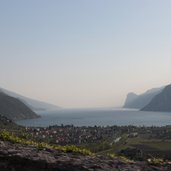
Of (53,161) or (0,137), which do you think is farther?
(0,137)

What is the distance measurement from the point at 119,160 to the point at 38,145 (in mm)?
3579

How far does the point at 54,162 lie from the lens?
11602 mm

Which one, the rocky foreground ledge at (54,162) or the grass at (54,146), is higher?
the grass at (54,146)

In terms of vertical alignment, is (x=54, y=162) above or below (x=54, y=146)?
below

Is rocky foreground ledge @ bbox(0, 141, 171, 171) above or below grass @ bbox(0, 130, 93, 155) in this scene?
below

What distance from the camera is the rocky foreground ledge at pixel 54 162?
11.0m

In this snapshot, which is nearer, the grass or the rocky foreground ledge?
the rocky foreground ledge

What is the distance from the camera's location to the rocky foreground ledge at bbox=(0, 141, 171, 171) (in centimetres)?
1102

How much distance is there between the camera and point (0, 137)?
16.0 meters

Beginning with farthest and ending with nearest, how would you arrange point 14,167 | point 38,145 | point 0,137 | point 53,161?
point 0,137, point 38,145, point 14,167, point 53,161

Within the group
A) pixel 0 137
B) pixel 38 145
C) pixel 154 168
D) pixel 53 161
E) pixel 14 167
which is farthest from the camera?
pixel 0 137

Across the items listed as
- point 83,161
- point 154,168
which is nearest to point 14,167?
point 83,161

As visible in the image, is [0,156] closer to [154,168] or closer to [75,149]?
[75,149]

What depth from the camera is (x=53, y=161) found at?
38.4 ft
